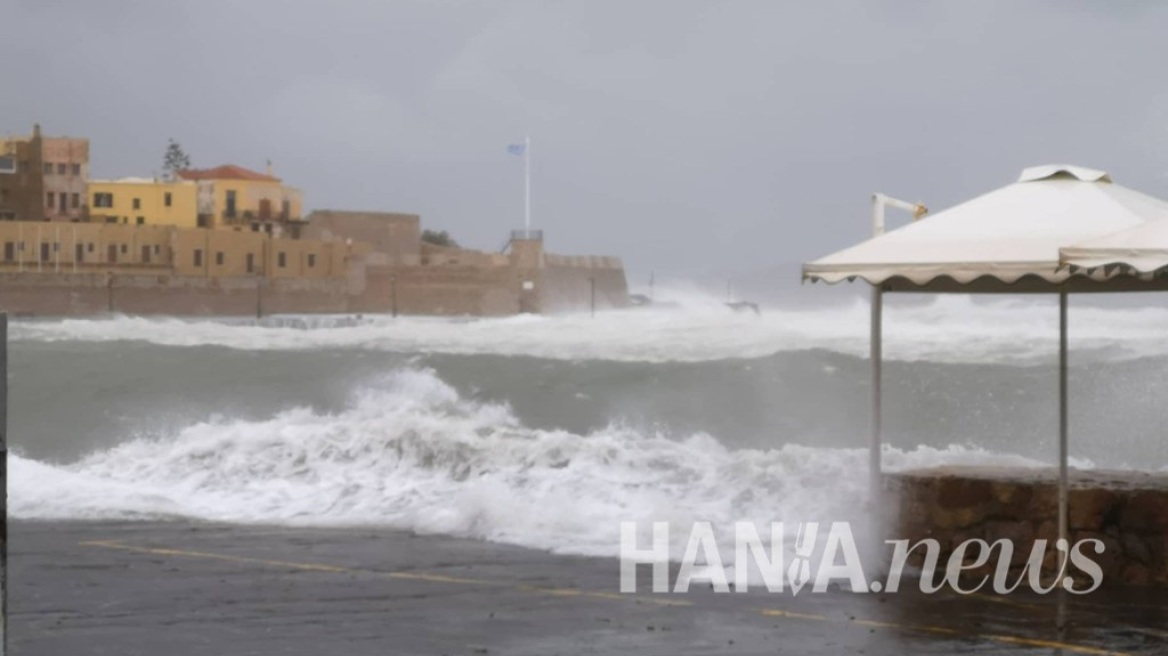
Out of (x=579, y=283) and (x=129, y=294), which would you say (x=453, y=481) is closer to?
(x=129, y=294)

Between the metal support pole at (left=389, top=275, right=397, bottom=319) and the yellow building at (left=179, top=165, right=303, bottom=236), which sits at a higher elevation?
the yellow building at (left=179, top=165, right=303, bottom=236)

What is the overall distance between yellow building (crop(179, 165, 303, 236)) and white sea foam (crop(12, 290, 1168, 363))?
126ft

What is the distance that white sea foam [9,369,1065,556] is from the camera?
1128 centimetres

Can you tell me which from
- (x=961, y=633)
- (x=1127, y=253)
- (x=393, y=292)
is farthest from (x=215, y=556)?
(x=393, y=292)

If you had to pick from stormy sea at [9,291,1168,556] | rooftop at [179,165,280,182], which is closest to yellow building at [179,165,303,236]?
rooftop at [179,165,280,182]

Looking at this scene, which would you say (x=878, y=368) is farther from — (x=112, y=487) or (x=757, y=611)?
(x=112, y=487)

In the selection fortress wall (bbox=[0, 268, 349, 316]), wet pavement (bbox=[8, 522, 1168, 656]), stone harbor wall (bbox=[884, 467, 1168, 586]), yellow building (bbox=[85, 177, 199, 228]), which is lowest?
wet pavement (bbox=[8, 522, 1168, 656])

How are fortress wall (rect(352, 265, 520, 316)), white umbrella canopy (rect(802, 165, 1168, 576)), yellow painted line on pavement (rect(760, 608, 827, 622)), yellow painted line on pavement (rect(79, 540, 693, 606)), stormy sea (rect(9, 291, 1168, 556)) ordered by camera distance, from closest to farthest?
yellow painted line on pavement (rect(760, 608, 827, 622)) < white umbrella canopy (rect(802, 165, 1168, 576)) < yellow painted line on pavement (rect(79, 540, 693, 606)) < stormy sea (rect(9, 291, 1168, 556)) < fortress wall (rect(352, 265, 520, 316))

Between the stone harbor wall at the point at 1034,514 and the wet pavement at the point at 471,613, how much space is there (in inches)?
10.3

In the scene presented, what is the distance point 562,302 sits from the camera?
120m

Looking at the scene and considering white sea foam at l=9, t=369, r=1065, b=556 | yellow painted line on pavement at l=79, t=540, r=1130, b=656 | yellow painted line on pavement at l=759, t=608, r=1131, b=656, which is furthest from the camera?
white sea foam at l=9, t=369, r=1065, b=556

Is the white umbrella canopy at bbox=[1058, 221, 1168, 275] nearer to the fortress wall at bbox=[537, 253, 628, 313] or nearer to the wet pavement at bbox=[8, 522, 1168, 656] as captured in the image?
the wet pavement at bbox=[8, 522, 1168, 656]

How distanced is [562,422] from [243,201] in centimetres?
9653

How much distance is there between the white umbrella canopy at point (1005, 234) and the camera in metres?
7.77
